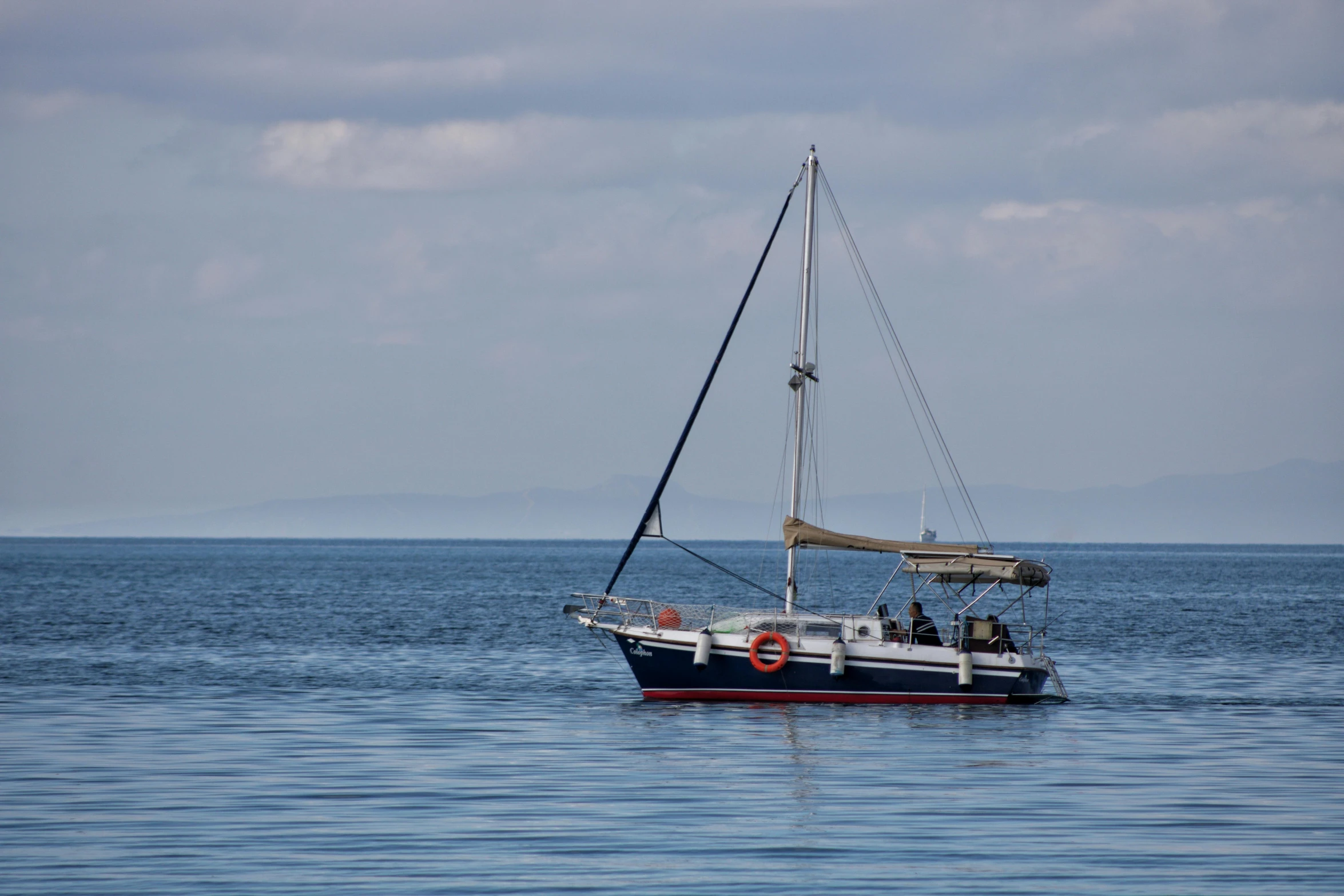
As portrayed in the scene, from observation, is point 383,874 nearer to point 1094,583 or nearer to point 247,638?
point 247,638

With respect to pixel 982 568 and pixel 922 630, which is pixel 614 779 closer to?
pixel 922 630

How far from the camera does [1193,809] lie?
2492 centimetres

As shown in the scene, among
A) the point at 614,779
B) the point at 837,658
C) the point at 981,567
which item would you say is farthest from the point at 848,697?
the point at 614,779

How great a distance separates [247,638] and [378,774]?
35.6 metres

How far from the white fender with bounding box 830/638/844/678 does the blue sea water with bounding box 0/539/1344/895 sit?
2.93ft

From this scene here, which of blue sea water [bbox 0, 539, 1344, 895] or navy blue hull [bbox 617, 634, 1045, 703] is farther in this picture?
navy blue hull [bbox 617, 634, 1045, 703]

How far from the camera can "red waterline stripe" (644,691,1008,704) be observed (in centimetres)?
3772

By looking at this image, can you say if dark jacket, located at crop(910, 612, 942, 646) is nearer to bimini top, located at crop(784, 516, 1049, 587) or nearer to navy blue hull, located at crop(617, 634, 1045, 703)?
navy blue hull, located at crop(617, 634, 1045, 703)

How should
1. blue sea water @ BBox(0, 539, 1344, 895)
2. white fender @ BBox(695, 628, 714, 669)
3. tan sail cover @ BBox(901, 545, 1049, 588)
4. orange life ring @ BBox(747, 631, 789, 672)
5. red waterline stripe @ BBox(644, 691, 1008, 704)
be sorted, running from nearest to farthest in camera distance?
blue sea water @ BBox(0, 539, 1344, 895) → orange life ring @ BBox(747, 631, 789, 672) → white fender @ BBox(695, 628, 714, 669) → red waterline stripe @ BBox(644, 691, 1008, 704) → tan sail cover @ BBox(901, 545, 1049, 588)

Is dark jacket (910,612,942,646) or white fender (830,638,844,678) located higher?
dark jacket (910,612,942,646)

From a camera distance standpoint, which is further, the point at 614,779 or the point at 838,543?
the point at 838,543

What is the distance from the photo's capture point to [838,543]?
38.4 metres

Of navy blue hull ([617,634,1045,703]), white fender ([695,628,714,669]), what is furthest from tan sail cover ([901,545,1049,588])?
white fender ([695,628,714,669])

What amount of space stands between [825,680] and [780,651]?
1.35 meters
